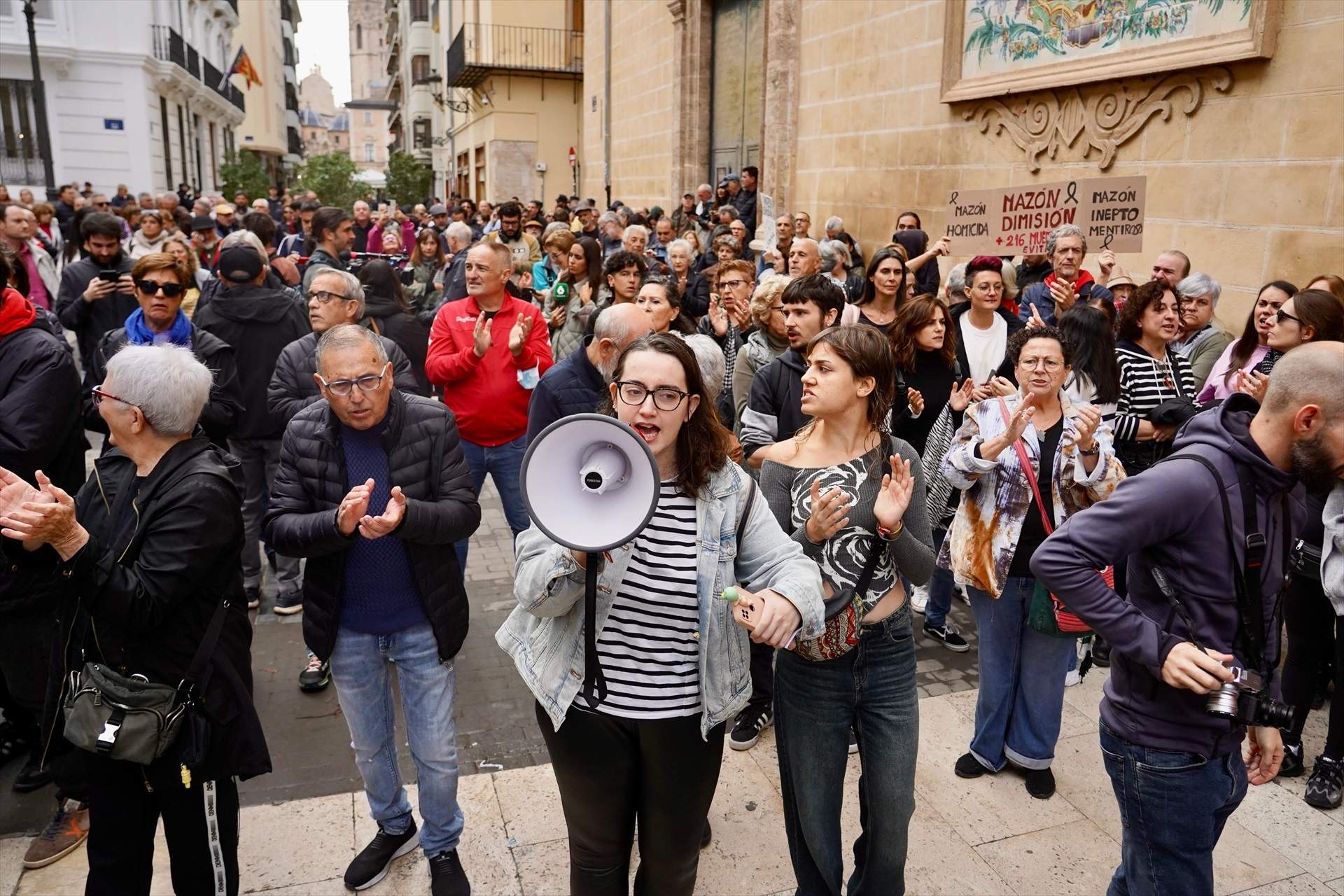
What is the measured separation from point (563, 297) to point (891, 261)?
8.03ft

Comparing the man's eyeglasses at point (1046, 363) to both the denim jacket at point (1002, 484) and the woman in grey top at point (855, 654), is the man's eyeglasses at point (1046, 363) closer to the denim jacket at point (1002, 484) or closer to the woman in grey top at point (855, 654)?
the denim jacket at point (1002, 484)

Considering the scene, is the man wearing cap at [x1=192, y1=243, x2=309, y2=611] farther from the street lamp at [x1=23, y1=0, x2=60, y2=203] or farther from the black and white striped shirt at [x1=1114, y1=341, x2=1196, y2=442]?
the street lamp at [x1=23, y1=0, x2=60, y2=203]

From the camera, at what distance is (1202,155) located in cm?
669

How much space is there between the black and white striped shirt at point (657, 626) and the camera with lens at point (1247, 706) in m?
1.26

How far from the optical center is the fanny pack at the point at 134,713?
2557 mm

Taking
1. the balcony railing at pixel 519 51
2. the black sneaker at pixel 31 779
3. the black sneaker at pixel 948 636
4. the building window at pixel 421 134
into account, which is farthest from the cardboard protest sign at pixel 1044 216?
the building window at pixel 421 134

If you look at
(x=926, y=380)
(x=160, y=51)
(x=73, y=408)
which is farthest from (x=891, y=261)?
(x=160, y=51)

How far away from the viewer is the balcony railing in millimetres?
28766

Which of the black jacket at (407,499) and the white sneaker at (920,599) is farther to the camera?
the white sneaker at (920,599)

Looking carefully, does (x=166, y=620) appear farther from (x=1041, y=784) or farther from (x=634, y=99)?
(x=634, y=99)

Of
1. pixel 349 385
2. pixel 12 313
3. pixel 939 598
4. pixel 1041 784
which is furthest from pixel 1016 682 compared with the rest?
pixel 12 313

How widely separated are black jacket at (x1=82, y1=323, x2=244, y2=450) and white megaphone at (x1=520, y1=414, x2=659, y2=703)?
3.14 meters

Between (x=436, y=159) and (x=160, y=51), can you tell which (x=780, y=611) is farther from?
(x=436, y=159)

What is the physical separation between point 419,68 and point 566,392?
4858cm
